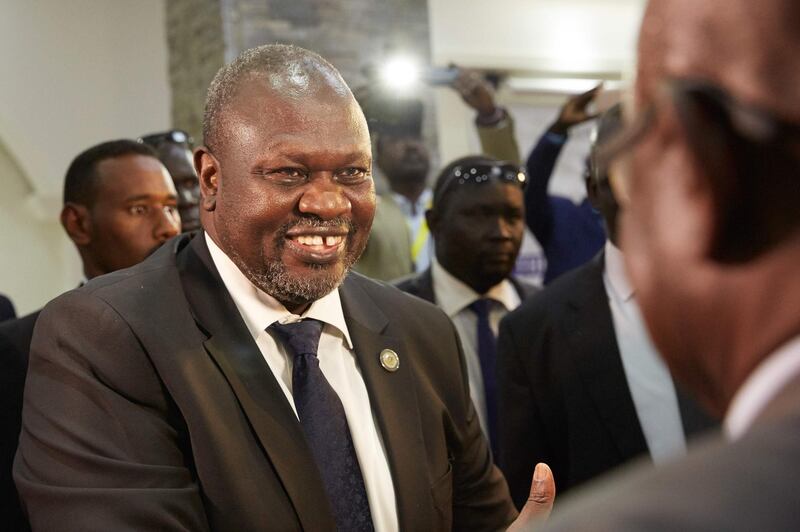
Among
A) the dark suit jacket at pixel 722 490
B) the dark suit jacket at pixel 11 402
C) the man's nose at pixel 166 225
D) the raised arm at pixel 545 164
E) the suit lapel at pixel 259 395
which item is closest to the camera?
the dark suit jacket at pixel 722 490

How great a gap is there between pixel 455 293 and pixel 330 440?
75.1 inches

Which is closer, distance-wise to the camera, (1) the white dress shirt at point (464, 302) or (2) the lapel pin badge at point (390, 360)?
(2) the lapel pin badge at point (390, 360)

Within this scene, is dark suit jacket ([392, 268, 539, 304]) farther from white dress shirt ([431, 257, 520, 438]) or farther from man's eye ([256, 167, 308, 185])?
man's eye ([256, 167, 308, 185])

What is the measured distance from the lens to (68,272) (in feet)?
24.3

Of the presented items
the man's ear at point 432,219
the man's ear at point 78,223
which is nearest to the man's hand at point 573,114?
the man's ear at point 432,219

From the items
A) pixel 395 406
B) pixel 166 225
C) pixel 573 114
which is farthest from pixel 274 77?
pixel 573 114

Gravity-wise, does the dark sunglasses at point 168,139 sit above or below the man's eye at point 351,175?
below

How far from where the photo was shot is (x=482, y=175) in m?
3.91

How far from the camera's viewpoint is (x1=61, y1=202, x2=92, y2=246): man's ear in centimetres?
326

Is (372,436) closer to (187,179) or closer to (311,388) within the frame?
(311,388)

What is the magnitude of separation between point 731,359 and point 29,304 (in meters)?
7.24

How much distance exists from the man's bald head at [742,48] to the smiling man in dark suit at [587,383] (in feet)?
6.85

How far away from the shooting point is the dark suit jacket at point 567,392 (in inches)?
111

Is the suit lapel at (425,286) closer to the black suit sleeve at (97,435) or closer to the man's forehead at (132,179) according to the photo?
the man's forehead at (132,179)
